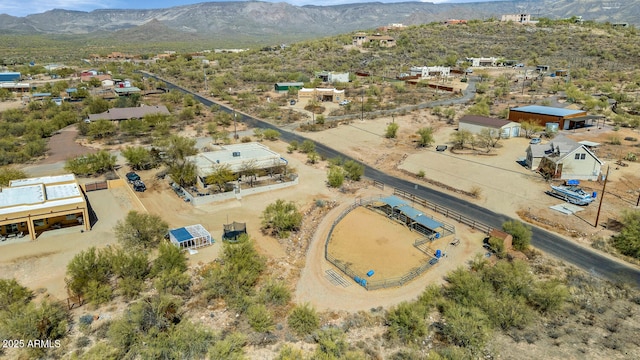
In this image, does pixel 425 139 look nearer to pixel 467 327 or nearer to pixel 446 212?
pixel 446 212

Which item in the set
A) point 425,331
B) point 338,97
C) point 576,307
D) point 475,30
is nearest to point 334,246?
point 425,331

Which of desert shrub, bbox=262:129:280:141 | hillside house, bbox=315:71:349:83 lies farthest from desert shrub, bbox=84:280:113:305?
hillside house, bbox=315:71:349:83

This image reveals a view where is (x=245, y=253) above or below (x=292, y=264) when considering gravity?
above

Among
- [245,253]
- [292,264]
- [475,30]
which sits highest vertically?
[475,30]

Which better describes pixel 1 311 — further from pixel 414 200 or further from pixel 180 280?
pixel 414 200

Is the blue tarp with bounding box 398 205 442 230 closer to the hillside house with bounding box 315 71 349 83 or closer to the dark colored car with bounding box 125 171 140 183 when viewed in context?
the dark colored car with bounding box 125 171 140 183

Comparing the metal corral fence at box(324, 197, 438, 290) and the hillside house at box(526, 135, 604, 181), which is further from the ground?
the hillside house at box(526, 135, 604, 181)
